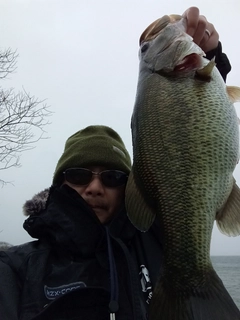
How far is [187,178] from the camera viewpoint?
1.88 metres

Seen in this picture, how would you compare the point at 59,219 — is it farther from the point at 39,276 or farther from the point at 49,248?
the point at 39,276

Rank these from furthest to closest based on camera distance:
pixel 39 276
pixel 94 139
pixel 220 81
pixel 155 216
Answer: pixel 94 139 < pixel 39 276 < pixel 220 81 < pixel 155 216

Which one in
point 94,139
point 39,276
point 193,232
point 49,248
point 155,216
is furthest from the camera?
point 94,139

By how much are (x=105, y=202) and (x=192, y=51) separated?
47.7 inches

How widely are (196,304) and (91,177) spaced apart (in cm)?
138

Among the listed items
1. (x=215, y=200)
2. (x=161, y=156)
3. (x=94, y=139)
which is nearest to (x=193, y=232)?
(x=215, y=200)

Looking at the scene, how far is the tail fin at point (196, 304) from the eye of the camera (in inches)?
66.1

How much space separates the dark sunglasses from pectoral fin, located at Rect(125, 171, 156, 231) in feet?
2.79

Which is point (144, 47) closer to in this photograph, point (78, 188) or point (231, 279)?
point (78, 188)

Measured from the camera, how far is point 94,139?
329 cm

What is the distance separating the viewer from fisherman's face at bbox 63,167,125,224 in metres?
2.82

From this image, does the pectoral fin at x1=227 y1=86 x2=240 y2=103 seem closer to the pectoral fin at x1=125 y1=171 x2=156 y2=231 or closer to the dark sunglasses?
the pectoral fin at x1=125 y1=171 x2=156 y2=231

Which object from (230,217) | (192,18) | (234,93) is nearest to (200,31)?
(192,18)

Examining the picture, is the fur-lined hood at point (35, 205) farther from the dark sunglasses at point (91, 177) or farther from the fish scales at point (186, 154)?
the fish scales at point (186, 154)
